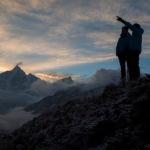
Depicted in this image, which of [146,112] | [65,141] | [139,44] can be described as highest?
[139,44]

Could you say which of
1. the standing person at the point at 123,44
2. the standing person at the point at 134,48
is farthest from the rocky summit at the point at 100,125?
the standing person at the point at 123,44

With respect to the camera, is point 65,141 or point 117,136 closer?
point 117,136

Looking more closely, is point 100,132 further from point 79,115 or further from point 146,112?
point 79,115

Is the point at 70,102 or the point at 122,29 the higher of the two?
the point at 122,29

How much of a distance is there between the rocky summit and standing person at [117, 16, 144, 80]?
6.03 feet

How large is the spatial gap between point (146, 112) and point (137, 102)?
3.90 ft

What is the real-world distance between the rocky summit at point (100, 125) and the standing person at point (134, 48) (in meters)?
1.84

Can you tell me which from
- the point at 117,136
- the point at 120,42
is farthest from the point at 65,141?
the point at 120,42

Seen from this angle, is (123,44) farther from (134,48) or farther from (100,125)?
(100,125)

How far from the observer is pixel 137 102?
15148mm

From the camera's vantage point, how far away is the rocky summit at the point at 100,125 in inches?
514

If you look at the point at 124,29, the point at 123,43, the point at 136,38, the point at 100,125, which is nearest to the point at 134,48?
the point at 136,38

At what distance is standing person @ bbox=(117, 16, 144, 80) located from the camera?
20797 millimetres

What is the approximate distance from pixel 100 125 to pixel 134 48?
7.59 metres
